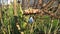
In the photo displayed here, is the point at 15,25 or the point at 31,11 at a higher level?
the point at 31,11

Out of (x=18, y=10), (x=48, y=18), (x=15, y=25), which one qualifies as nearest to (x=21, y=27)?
(x=15, y=25)

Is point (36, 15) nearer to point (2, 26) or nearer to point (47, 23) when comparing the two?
point (47, 23)

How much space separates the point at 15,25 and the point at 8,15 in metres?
0.18

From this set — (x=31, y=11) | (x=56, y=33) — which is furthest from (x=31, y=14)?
(x=56, y=33)

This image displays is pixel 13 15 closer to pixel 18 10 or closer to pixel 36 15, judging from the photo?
pixel 18 10

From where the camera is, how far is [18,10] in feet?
5.94

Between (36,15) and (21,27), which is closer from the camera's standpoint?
(21,27)

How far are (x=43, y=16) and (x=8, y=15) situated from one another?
1.15ft

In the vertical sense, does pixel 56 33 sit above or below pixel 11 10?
below

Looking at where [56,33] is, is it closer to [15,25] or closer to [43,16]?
[43,16]

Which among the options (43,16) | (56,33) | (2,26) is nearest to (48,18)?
(43,16)

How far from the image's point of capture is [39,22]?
1.84m

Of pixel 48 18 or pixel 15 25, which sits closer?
pixel 15 25

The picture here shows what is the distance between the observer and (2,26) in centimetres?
183
